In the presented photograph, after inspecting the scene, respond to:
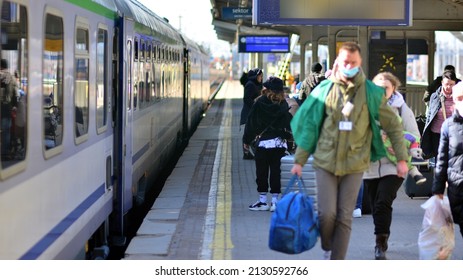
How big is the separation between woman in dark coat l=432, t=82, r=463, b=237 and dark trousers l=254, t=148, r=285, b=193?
3.71 metres

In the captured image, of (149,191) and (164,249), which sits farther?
(149,191)

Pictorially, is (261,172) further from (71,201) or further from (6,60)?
(6,60)

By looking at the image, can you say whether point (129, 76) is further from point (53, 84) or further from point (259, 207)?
point (53, 84)

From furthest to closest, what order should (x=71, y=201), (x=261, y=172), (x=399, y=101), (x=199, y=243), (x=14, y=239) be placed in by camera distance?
1. (x=261, y=172)
2. (x=199, y=243)
3. (x=399, y=101)
4. (x=71, y=201)
5. (x=14, y=239)

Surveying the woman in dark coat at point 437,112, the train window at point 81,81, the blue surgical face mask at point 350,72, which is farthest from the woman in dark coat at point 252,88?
the blue surgical face mask at point 350,72

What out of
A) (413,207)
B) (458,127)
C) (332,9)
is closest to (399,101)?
(458,127)

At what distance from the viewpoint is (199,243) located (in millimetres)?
9008

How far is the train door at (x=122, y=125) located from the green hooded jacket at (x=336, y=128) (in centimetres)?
298

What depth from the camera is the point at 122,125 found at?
31.0 feet

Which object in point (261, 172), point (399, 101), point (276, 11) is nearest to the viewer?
point (399, 101)

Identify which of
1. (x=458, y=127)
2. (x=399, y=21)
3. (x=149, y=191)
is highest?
(x=399, y=21)

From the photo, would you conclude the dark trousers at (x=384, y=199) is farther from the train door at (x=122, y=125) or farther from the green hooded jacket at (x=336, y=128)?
the train door at (x=122, y=125)

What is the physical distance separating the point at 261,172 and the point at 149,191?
12.7 feet

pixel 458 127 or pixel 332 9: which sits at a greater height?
pixel 332 9
